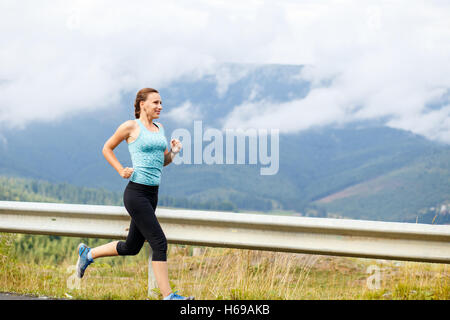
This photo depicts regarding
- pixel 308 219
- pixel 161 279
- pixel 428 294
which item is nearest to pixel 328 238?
pixel 308 219

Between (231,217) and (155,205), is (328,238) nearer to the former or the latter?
(231,217)

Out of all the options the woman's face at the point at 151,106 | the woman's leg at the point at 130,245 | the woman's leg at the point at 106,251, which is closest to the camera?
the woman's face at the point at 151,106

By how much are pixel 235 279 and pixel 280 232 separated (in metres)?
0.72

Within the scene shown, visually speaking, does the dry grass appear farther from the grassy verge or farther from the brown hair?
the brown hair

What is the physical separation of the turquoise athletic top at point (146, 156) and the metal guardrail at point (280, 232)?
50cm

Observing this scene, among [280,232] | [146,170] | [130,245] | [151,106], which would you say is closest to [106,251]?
[130,245]

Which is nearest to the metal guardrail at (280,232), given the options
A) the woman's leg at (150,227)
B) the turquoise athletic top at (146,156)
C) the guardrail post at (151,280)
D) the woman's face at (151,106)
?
the guardrail post at (151,280)

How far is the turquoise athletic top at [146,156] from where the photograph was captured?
15.2 feet

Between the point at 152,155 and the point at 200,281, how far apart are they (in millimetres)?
1329

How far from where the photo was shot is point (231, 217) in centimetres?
489

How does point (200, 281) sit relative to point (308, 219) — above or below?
below

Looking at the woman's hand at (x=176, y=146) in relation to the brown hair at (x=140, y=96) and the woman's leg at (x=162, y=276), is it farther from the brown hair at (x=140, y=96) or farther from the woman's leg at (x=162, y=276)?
the woman's leg at (x=162, y=276)
